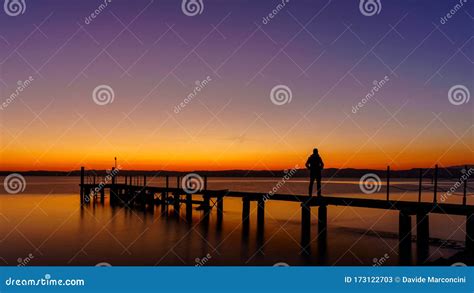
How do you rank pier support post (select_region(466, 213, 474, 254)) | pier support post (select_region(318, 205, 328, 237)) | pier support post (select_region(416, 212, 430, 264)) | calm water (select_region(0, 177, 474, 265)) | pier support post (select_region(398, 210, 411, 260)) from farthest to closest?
pier support post (select_region(318, 205, 328, 237)), calm water (select_region(0, 177, 474, 265)), pier support post (select_region(398, 210, 411, 260)), pier support post (select_region(416, 212, 430, 264)), pier support post (select_region(466, 213, 474, 254))

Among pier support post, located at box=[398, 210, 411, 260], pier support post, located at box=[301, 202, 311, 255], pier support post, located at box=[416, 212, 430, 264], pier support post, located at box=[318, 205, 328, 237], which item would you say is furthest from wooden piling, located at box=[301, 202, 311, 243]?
pier support post, located at box=[416, 212, 430, 264]

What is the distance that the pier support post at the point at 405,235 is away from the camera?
15.6 m

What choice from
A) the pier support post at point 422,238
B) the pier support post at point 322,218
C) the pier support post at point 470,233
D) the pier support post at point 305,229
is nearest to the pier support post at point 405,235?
the pier support post at point 422,238

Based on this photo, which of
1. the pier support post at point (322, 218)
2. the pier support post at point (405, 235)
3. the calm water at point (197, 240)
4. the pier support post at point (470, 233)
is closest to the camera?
the pier support post at point (470, 233)

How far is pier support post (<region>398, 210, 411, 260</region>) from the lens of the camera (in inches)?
614

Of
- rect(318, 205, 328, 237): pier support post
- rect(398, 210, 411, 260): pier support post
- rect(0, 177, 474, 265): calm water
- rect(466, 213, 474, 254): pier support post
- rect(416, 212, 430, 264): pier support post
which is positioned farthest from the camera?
rect(318, 205, 328, 237): pier support post

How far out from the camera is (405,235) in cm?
1573

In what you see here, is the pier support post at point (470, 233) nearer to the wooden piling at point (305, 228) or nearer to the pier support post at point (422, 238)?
the pier support post at point (422, 238)

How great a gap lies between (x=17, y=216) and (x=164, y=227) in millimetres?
12737

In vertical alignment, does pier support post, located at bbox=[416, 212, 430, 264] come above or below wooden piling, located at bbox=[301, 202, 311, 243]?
below

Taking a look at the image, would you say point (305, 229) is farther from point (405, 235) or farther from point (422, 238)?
point (422, 238)

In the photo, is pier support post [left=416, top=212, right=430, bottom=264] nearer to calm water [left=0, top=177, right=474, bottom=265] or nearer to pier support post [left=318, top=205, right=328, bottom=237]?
calm water [left=0, top=177, right=474, bottom=265]

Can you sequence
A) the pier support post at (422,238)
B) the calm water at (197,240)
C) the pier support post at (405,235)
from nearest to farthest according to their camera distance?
the pier support post at (422,238) → the pier support post at (405,235) → the calm water at (197,240)

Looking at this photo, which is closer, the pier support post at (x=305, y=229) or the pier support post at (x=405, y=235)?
the pier support post at (x=405, y=235)
